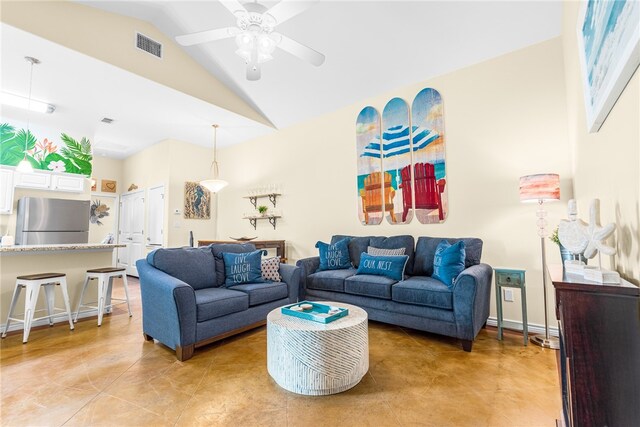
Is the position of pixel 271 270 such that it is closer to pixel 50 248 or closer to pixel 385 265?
pixel 385 265

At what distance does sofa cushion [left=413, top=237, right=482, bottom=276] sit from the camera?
118 inches

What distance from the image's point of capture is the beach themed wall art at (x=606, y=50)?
0.91 m

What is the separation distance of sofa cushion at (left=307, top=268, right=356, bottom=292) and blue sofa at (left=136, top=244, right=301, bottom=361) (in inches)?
9.2

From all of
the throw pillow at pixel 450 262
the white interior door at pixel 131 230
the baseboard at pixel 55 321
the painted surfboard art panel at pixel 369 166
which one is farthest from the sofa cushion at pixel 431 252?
the white interior door at pixel 131 230

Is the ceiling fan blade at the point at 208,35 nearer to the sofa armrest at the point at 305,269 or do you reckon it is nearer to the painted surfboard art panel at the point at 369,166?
the painted surfboard art panel at the point at 369,166

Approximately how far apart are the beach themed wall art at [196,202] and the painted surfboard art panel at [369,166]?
142 inches

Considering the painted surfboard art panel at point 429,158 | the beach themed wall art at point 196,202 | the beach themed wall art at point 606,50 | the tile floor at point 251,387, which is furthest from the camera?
the beach themed wall art at point 196,202

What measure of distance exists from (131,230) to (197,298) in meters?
5.25

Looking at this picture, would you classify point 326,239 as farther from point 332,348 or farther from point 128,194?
point 128,194

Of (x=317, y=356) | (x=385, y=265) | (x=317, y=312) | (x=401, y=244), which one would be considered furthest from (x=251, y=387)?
(x=401, y=244)

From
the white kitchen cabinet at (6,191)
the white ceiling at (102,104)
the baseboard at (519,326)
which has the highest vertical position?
the white ceiling at (102,104)

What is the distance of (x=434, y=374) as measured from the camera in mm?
2145

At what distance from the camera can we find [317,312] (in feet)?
7.21

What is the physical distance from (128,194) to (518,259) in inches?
302
